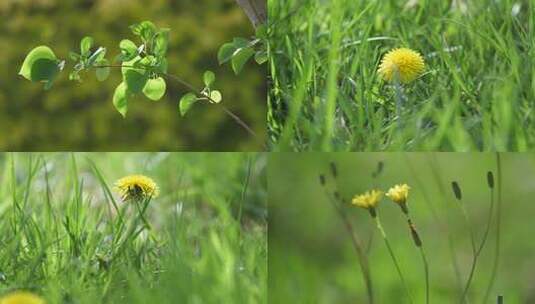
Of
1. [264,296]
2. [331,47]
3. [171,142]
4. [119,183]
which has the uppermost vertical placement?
[171,142]

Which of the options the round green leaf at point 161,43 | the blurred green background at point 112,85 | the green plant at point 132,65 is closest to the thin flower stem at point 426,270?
the green plant at point 132,65

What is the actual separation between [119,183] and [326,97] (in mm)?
390

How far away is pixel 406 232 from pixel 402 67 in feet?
0.95

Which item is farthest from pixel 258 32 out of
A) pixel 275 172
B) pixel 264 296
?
pixel 264 296

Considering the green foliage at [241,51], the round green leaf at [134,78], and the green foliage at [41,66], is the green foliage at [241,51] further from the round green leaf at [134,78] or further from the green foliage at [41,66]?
the green foliage at [41,66]

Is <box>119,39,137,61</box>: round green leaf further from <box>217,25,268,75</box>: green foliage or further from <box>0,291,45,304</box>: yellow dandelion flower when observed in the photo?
<box>0,291,45,304</box>: yellow dandelion flower

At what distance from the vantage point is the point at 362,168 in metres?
1.59

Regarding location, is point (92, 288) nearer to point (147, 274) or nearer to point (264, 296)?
point (147, 274)

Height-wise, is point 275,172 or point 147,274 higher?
point 275,172

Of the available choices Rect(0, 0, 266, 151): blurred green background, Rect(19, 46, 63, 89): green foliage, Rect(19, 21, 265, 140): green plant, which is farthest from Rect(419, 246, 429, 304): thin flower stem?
Rect(0, 0, 266, 151): blurred green background

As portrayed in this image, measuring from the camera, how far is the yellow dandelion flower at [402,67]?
1.63m

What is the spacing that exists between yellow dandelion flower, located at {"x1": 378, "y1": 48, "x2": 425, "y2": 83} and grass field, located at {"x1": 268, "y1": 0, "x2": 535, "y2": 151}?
0.02 m

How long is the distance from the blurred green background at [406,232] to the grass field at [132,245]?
0.07 metres

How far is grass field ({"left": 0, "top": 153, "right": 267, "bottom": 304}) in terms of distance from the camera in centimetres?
147
